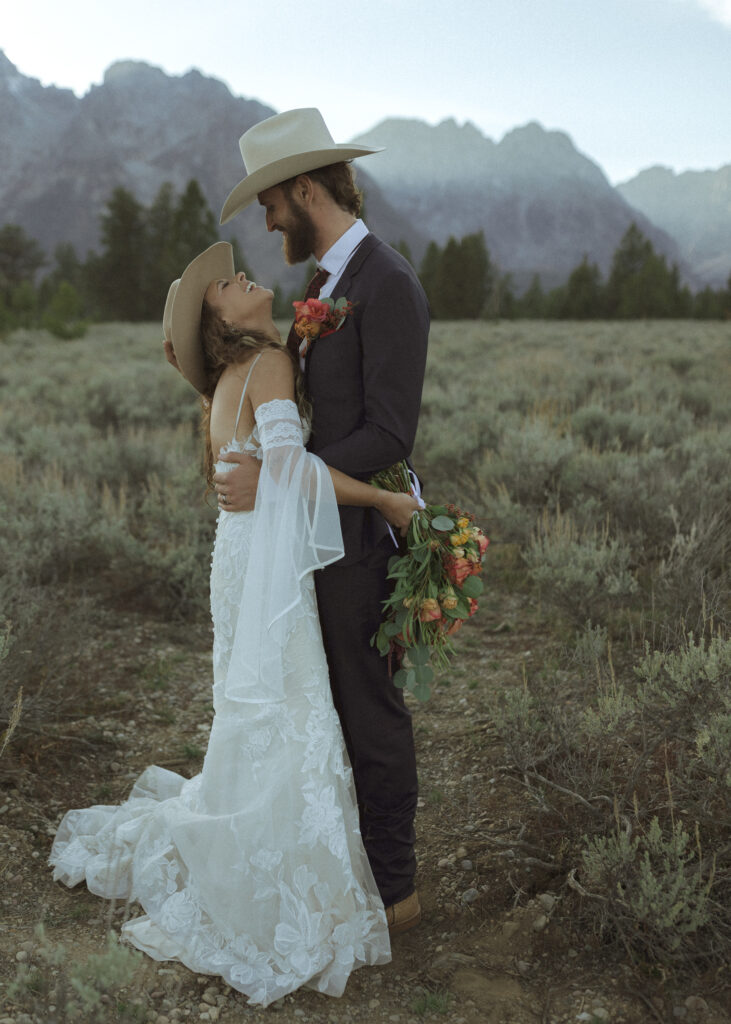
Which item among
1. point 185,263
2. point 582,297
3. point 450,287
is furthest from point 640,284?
point 185,263

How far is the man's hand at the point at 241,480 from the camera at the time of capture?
2402 millimetres

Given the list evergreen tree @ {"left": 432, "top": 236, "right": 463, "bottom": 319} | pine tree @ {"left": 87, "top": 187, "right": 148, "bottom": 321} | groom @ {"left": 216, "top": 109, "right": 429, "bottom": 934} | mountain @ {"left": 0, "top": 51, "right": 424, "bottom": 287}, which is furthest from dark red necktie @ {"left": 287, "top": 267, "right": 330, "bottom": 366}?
mountain @ {"left": 0, "top": 51, "right": 424, "bottom": 287}

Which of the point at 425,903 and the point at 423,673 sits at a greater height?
the point at 423,673

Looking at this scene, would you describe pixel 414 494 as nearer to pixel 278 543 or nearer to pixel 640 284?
pixel 278 543

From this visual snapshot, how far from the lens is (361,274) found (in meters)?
2.30

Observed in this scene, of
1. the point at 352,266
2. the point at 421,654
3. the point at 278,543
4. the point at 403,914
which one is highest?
the point at 352,266

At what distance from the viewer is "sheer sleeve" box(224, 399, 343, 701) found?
7.35 feet

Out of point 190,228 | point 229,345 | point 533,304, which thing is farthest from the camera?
point 533,304

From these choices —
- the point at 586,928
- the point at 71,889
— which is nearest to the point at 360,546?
the point at 586,928

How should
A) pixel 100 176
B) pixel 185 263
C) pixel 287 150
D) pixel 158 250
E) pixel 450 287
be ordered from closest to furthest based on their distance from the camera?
pixel 287 150
pixel 185 263
pixel 158 250
pixel 450 287
pixel 100 176

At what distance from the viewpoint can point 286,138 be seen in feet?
7.72

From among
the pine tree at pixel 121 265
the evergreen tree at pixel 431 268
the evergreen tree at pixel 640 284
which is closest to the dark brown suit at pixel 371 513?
the pine tree at pixel 121 265

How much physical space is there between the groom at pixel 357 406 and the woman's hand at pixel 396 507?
0.05 metres

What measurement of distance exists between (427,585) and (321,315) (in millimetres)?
895
